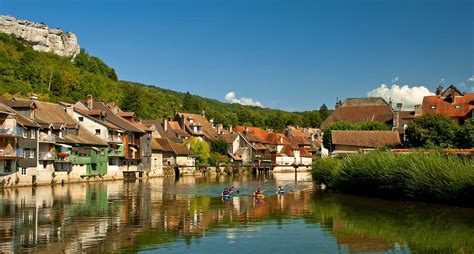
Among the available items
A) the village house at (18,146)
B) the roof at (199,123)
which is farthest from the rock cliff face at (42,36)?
the village house at (18,146)

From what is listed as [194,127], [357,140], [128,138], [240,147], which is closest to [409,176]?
[128,138]

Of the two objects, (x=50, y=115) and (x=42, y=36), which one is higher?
(x=42, y=36)

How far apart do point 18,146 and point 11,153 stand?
2.36 metres

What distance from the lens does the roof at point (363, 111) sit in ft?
405

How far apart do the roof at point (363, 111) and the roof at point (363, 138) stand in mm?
26081

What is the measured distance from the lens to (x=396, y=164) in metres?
43.2

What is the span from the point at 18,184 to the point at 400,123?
76.3 m

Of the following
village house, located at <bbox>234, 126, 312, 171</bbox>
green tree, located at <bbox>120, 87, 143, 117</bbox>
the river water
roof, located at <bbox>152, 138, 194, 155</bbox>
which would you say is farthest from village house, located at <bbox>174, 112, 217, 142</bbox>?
the river water

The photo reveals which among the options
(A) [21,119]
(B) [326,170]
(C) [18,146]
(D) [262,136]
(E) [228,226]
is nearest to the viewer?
(E) [228,226]

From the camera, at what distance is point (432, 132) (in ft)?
242

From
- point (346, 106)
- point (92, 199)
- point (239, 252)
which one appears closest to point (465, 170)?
point (239, 252)

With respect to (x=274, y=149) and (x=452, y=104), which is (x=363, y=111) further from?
(x=452, y=104)

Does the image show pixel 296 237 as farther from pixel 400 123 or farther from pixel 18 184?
pixel 400 123

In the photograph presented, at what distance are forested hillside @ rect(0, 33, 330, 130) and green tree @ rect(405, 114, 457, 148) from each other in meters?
67.0
